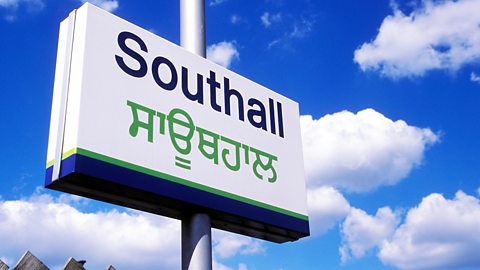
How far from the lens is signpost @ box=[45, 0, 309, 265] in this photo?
3.96 m

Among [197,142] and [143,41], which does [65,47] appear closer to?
[143,41]

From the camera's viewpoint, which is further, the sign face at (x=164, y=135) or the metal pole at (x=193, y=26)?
the metal pole at (x=193, y=26)

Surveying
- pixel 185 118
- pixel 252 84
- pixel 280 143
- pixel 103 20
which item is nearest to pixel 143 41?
pixel 103 20

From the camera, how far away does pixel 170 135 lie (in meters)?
4.40

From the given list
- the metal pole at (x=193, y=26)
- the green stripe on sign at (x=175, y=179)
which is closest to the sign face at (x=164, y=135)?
the green stripe on sign at (x=175, y=179)

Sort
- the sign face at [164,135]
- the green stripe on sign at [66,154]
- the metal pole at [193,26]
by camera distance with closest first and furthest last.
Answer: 1. the green stripe on sign at [66,154]
2. the sign face at [164,135]
3. the metal pole at [193,26]

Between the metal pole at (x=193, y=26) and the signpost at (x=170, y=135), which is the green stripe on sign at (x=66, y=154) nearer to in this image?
the signpost at (x=170, y=135)

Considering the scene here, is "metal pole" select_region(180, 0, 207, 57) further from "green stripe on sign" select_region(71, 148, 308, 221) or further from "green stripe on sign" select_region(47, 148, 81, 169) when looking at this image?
"green stripe on sign" select_region(47, 148, 81, 169)

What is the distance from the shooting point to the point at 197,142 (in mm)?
4586

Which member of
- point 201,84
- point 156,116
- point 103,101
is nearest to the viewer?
point 103,101

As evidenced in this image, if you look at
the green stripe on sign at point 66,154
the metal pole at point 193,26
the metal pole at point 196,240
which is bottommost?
the metal pole at point 196,240

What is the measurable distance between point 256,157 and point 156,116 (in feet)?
3.53

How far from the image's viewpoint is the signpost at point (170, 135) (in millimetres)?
3965

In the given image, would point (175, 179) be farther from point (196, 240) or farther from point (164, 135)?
point (196, 240)
